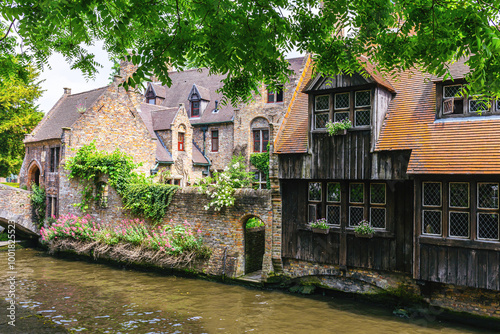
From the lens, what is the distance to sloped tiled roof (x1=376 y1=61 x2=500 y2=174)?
376 inches

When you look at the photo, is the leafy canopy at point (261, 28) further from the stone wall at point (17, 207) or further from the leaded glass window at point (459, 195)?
the stone wall at point (17, 207)

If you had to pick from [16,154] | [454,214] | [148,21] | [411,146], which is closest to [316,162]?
[411,146]

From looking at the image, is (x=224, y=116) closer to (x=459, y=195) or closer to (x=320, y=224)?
(x=320, y=224)

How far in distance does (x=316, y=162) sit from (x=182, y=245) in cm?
613

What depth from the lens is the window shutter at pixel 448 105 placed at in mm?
10625

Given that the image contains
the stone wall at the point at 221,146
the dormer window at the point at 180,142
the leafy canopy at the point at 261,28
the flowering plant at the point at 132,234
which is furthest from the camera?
the stone wall at the point at 221,146

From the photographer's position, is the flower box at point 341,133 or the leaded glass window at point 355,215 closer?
the flower box at point 341,133

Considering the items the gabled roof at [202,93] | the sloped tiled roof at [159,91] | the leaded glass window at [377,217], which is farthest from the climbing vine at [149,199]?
the sloped tiled roof at [159,91]

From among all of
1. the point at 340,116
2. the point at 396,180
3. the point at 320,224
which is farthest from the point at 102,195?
the point at 396,180

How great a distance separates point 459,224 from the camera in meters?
9.88

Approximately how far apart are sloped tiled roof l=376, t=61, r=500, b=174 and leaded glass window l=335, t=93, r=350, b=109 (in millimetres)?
1259

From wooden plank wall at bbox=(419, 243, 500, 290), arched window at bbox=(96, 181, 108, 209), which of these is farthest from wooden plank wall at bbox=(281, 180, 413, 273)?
arched window at bbox=(96, 181, 108, 209)

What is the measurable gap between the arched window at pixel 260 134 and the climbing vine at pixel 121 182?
9.79 m

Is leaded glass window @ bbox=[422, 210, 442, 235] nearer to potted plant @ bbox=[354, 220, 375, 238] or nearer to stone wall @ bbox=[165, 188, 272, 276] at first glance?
potted plant @ bbox=[354, 220, 375, 238]
